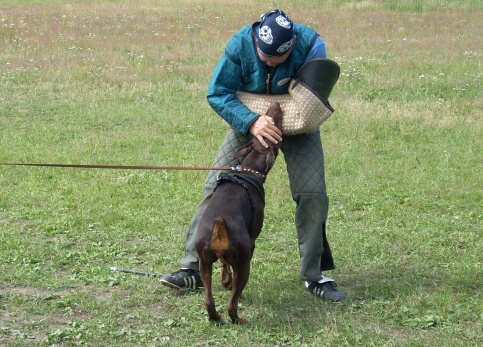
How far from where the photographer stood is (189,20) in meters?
22.5

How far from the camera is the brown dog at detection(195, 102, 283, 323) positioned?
4445 millimetres

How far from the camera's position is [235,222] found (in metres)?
4.52

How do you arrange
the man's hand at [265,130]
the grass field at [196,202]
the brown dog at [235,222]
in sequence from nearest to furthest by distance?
1. the brown dog at [235,222]
2. the grass field at [196,202]
3. the man's hand at [265,130]

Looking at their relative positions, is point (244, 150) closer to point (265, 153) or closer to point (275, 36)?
point (265, 153)

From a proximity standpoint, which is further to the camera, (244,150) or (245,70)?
(244,150)

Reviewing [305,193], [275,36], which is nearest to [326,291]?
[305,193]

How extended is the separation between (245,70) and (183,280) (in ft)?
4.96

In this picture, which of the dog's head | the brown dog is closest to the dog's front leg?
the brown dog

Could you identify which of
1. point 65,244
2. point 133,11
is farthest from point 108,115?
point 133,11

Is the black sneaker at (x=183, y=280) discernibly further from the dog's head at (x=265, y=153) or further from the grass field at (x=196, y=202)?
the dog's head at (x=265, y=153)

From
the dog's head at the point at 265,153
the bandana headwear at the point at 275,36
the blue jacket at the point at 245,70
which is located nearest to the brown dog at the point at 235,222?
the dog's head at the point at 265,153

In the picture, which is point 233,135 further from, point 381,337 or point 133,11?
point 133,11

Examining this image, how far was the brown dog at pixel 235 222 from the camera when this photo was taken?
445 cm

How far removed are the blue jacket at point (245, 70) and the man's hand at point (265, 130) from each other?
47 mm
